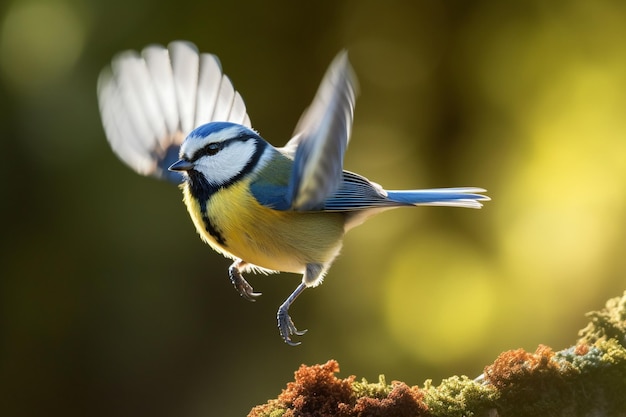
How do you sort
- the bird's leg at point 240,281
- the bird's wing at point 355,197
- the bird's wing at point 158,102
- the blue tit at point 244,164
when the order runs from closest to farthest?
1. the blue tit at point 244,164
2. the bird's wing at point 355,197
3. the bird's leg at point 240,281
4. the bird's wing at point 158,102

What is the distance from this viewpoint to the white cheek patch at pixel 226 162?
251 cm

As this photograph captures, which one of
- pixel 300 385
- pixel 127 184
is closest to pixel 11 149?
pixel 127 184

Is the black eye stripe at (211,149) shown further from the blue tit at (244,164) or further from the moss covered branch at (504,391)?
the moss covered branch at (504,391)

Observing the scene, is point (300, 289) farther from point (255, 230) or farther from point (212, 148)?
point (212, 148)

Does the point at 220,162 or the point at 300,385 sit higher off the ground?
the point at 220,162

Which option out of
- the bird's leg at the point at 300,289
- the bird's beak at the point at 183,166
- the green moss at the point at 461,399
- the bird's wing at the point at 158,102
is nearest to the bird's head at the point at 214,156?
the bird's beak at the point at 183,166

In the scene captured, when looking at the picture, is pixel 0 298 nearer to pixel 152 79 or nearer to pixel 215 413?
pixel 215 413

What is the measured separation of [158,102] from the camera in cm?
306

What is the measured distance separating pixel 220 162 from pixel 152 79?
2.26 ft

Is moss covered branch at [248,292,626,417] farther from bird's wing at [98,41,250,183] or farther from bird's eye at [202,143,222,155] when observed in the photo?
bird's wing at [98,41,250,183]

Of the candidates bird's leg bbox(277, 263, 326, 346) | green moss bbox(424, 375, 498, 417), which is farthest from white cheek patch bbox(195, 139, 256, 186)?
green moss bbox(424, 375, 498, 417)

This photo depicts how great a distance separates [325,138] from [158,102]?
1.09 meters

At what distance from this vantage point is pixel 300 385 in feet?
6.88

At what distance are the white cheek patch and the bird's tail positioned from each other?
1.73 ft
